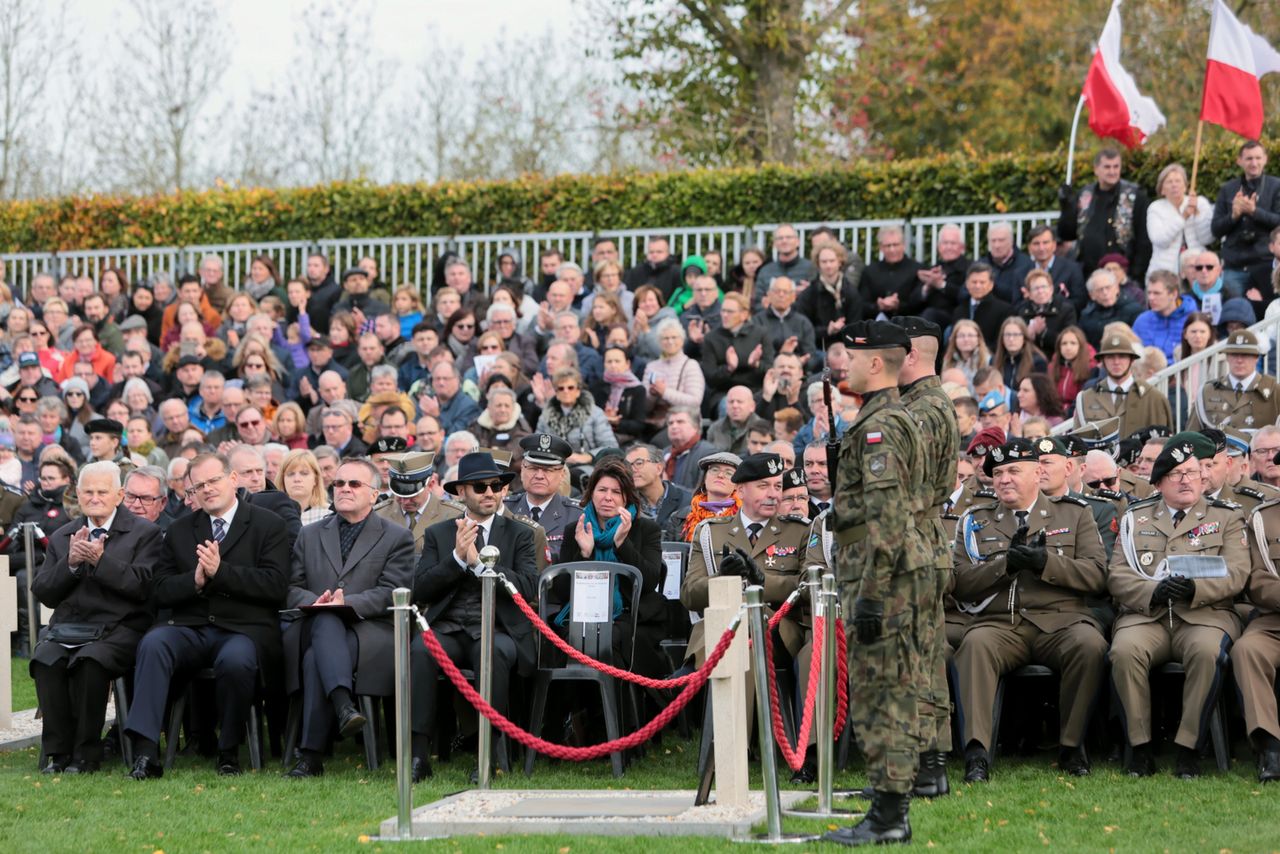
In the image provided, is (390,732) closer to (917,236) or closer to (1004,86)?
(917,236)

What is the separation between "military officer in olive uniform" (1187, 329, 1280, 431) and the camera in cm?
1239

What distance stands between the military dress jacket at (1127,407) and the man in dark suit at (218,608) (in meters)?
6.12

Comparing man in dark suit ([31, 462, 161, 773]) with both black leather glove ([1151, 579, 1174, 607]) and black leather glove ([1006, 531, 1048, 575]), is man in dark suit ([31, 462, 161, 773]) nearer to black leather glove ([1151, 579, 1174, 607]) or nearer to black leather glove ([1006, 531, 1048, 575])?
black leather glove ([1006, 531, 1048, 575])

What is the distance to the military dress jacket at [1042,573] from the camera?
9438 millimetres

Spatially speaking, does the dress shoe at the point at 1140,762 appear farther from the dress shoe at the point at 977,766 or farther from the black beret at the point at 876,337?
the black beret at the point at 876,337

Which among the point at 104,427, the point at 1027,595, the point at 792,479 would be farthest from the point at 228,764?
the point at 104,427

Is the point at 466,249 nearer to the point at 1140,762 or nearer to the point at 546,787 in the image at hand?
the point at 546,787

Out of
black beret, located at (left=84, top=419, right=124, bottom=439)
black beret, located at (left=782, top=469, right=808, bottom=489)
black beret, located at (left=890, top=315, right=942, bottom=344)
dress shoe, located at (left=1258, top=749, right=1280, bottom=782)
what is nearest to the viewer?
black beret, located at (left=890, top=315, right=942, bottom=344)

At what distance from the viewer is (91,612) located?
33.6ft

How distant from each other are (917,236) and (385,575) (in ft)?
31.6

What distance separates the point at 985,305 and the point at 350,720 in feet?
26.7

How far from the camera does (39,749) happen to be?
10.8m

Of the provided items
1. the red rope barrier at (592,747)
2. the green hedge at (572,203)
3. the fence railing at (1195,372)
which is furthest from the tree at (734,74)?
the red rope barrier at (592,747)

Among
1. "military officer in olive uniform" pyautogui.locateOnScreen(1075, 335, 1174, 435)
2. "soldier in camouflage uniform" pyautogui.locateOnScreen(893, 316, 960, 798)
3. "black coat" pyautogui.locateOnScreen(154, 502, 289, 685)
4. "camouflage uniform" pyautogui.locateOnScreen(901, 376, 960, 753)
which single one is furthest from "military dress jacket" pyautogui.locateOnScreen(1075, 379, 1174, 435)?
"black coat" pyautogui.locateOnScreen(154, 502, 289, 685)
